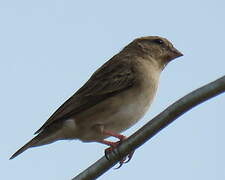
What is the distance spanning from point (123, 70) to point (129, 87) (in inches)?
18.6

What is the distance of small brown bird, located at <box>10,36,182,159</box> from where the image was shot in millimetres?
6090

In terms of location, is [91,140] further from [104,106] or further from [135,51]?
[135,51]

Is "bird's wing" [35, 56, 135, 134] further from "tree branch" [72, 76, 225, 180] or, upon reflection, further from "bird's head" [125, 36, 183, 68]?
"tree branch" [72, 76, 225, 180]

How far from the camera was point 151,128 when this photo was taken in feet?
11.0

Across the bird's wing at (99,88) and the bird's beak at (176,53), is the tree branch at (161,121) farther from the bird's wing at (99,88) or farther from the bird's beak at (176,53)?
the bird's beak at (176,53)

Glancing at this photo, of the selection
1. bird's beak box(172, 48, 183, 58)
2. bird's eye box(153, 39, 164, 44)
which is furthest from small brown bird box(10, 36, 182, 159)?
bird's eye box(153, 39, 164, 44)

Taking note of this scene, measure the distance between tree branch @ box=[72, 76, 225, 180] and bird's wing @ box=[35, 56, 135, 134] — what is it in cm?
265

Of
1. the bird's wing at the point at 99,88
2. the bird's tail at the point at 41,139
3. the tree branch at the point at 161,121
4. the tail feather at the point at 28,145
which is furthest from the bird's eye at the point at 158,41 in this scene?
the tree branch at the point at 161,121

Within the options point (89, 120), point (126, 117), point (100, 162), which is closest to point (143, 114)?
point (126, 117)

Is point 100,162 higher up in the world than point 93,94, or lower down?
lower down

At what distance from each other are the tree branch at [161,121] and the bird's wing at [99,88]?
265 centimetres

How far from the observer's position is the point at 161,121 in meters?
3.31

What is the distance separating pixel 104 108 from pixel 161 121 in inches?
117

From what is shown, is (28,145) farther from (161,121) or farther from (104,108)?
Result: (161,121)
